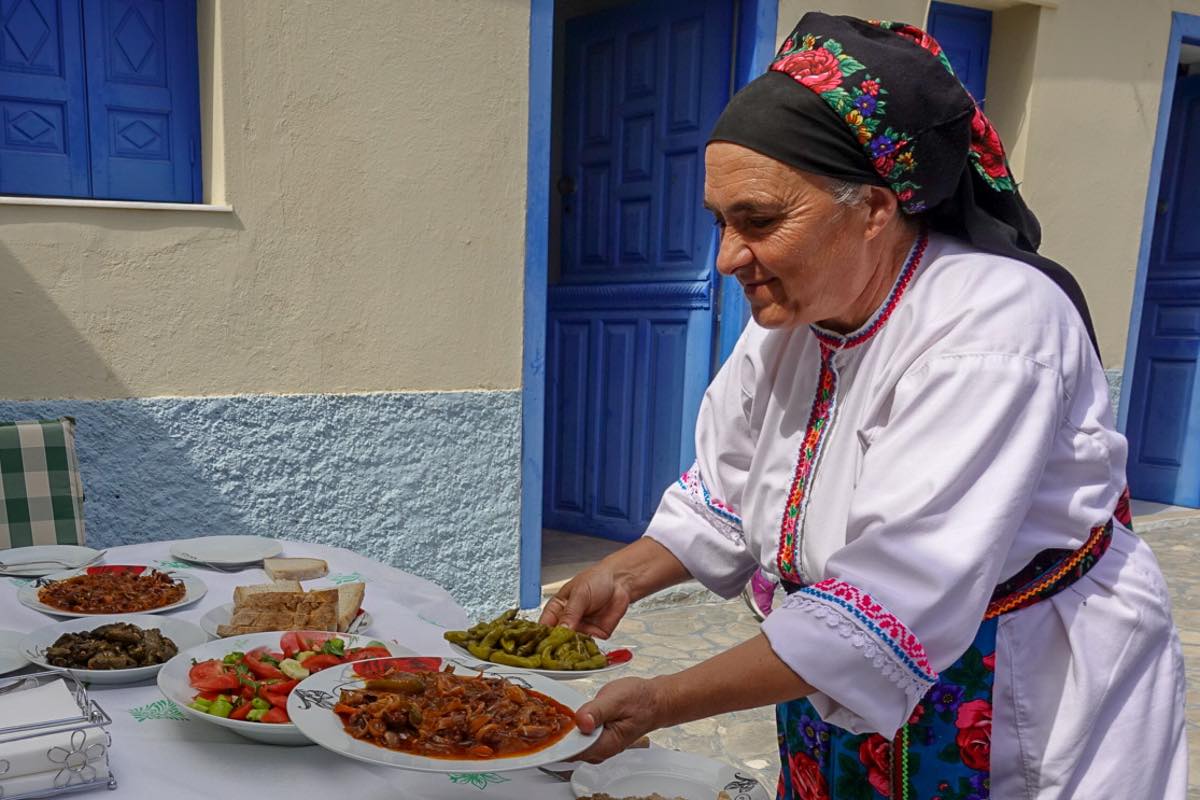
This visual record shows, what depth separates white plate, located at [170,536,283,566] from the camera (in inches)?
93.5

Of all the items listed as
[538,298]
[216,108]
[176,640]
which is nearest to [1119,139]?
[538,298]

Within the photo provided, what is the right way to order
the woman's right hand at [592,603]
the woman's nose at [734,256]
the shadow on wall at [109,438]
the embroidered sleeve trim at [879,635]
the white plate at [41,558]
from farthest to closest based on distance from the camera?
the shadow on wall at [109,438] → the white plate at [41,558] → the woman's right hand at [592,603] → the woman's nose at [734,256] → the embroidered sleeve trim at [879,635]

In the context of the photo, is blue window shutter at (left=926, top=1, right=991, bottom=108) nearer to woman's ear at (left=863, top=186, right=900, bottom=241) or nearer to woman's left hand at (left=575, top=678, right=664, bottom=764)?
woman's ear at (left=863, top=186, right=900, bottom=241)

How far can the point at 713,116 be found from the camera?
5.35 metres

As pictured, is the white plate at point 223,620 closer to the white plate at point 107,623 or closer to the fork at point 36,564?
the white plate at point 107,623

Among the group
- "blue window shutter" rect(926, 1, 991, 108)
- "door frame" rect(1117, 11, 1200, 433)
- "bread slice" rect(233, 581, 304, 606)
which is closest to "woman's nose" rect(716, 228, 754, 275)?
"bread slice" rect(233, 581, 304, 606)

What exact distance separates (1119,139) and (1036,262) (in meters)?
6.06

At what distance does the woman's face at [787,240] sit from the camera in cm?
146

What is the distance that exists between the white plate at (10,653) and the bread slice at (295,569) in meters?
0.58

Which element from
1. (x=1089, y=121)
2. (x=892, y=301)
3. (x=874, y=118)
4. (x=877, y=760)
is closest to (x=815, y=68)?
(x=874, y=118)

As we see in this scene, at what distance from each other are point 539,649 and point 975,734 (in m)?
0.69

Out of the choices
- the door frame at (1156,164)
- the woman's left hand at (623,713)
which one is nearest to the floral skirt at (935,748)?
the woman's left hand at (623,713)

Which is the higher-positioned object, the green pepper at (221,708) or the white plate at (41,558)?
the green pepper at (221,708)

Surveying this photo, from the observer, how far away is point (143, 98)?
395 cm
